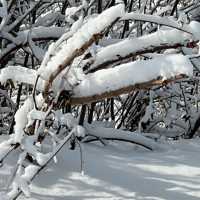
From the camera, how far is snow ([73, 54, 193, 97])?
118 centimetres

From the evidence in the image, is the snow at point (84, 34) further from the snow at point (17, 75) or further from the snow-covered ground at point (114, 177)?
the snow-covered ground at point (114, 177)

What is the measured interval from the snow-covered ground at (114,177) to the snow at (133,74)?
440mm

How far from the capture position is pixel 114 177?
1772mm

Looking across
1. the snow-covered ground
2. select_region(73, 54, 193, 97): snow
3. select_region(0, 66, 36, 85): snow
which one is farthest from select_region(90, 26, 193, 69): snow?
the snow-covered ground

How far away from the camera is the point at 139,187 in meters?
1.70

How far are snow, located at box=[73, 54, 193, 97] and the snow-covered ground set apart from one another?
0.44 metres

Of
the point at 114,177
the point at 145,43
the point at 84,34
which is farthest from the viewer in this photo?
the point at 114,177

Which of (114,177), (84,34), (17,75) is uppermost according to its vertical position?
(84,34)

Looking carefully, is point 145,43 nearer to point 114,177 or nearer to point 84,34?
point 84,34

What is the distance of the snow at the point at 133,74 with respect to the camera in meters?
1.18

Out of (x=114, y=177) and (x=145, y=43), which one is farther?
(x=114, y=177)

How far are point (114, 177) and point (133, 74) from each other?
0.64 meters

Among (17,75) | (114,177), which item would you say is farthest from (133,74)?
(114,177)

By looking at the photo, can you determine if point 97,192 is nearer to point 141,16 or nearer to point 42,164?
point 42,164
